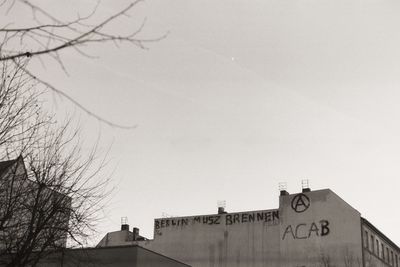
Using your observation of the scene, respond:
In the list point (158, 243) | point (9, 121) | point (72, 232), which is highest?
point (158, 243)

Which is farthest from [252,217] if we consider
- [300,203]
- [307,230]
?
[307,230]

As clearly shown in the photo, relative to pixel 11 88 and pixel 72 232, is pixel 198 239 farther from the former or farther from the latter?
pixel 11 88

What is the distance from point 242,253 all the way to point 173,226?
7155 mm

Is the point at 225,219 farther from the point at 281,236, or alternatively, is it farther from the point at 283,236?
the point at 283,236

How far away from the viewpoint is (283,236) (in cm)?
4509

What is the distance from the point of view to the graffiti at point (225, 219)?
151 ft

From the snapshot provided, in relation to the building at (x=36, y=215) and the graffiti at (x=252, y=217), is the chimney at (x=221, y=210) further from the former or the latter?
the building at (x=36, y=215)

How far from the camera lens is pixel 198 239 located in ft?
158

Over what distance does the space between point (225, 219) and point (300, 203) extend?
6623 mm

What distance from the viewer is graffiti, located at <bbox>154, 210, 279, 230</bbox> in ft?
151

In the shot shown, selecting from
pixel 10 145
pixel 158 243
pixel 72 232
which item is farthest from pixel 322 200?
pixel 10 145

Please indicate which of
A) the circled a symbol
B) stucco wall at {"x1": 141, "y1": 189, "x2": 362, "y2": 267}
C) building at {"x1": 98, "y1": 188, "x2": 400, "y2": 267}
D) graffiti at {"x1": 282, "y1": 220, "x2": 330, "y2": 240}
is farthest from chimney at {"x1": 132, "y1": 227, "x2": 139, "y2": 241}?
the circled a symbol

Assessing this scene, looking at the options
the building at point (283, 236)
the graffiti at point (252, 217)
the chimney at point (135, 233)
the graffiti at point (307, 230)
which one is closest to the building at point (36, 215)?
the building at point (283, 236)

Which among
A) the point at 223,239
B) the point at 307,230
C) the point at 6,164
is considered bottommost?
the point at 6,164
